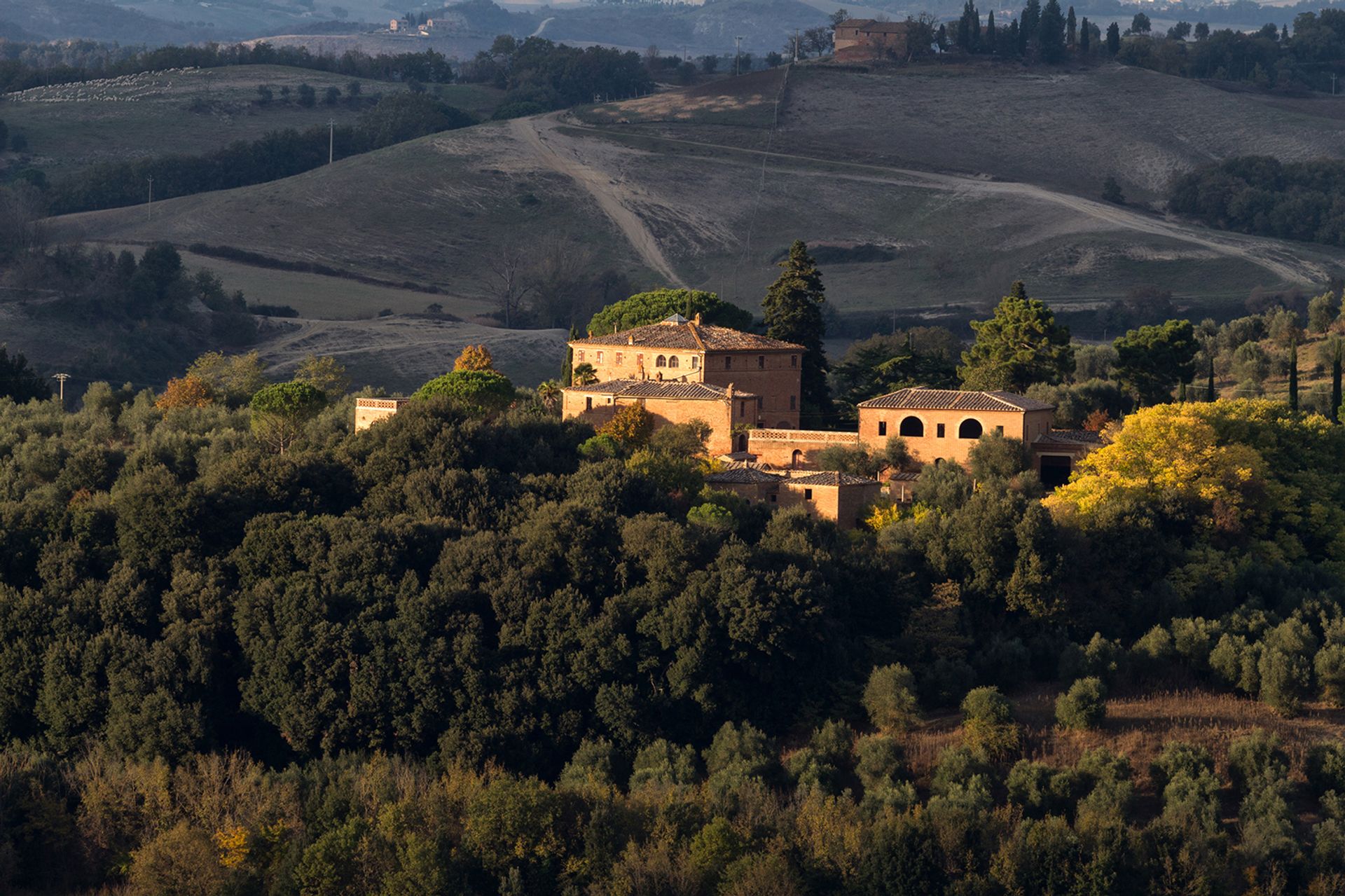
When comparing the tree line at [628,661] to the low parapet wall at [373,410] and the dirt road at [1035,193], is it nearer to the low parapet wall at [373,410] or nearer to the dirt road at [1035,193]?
the low parapet wall at [373,410]

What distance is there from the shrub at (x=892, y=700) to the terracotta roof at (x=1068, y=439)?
12.4 meters

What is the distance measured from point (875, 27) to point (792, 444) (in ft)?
422

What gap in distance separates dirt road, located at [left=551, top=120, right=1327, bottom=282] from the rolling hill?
260 mm

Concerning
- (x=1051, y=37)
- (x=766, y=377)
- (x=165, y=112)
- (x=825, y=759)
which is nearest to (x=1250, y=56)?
(x=1051, y=37)

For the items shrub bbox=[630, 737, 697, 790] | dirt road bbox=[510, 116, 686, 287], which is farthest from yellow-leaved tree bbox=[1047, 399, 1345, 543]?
dirt road bbox=[510, 116, 686, 287]

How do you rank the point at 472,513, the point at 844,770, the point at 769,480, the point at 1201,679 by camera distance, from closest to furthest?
1. the point at 844,770
2. the point at 1201,679
3. the point at 472,513
4. the point at 769,480

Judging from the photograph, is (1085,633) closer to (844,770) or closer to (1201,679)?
(1201,679)

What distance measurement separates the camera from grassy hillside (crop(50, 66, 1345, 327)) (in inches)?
4970

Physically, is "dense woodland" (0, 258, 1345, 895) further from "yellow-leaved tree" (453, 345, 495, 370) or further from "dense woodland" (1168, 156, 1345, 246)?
"dense woodland" (1168, 156, 1345, 246)

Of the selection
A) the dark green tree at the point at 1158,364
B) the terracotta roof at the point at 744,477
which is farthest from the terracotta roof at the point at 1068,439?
the dark green tree at the point at 1158,364

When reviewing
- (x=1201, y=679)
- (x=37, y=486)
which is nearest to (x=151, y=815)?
(x=37, y=486)

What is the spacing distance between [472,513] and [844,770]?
11341mm

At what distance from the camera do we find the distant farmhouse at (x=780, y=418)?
165 ft

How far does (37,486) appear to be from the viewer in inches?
2030
